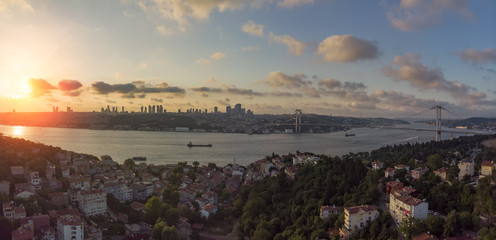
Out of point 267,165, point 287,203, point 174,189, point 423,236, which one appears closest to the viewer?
point 423,236

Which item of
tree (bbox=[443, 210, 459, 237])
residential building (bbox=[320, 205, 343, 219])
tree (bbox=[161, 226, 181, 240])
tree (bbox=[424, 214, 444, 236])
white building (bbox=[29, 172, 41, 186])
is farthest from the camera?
white building (bbox=[29, 172, 41, 186])

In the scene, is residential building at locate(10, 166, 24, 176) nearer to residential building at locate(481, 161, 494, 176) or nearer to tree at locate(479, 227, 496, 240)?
tree at locate(479, 227, 496, 240)

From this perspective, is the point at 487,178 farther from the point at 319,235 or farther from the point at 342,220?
the point at 319,235

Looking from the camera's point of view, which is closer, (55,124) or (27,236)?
(27,236)

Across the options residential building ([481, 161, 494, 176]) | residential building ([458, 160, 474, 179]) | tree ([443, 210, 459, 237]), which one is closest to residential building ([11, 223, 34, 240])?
tree ([443, 210, 459, 237])

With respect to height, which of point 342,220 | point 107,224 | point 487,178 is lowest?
point 107,224

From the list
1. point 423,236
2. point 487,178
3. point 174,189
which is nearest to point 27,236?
point 174,189

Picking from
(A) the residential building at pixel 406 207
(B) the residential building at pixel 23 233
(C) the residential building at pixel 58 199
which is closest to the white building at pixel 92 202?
(C) the residential building at pixel 58 199
